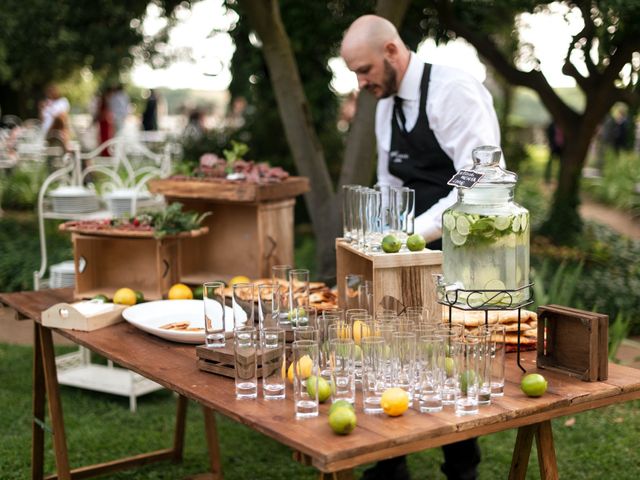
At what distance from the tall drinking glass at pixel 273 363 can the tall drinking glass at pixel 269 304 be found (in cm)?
33

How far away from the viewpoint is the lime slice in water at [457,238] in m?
2.48

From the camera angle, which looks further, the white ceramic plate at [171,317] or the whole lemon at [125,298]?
the whole lemon at [125,298]

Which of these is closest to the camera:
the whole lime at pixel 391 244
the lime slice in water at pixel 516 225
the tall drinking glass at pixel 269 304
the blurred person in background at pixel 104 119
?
the lime slice in water at pixel 516 225

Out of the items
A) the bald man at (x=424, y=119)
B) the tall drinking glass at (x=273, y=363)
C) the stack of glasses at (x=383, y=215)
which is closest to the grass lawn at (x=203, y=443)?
the bald man at (x=424, y=119)

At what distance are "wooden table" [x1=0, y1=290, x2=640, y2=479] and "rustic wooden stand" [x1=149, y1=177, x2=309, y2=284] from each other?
104cm

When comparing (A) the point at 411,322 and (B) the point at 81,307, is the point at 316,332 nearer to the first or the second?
(A) the point at 411,322

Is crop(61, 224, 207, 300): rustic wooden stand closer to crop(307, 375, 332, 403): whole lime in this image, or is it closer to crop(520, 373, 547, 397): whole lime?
crop(307, 375, 332, 403): whole lime

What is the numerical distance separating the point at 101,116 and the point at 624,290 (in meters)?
10.8

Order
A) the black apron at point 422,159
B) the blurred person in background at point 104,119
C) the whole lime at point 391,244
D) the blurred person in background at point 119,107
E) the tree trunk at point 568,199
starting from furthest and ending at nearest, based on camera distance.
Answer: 1. the blurred person in background at point 119,107
2. the blurred person in background at point 104,119
3. the tree trunk at point 568,199
4. the black apron at point 422,159
5. the whole lime at point 391,244

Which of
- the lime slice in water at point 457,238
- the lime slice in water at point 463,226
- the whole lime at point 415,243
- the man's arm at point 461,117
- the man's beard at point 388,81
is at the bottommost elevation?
the whole lime at point 415,243

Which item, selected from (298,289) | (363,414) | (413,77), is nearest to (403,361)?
(363,414)

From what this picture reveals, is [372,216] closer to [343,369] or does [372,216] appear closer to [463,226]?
[463,226]

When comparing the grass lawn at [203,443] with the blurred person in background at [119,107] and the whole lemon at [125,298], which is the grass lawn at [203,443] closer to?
the whole lemon at [125,298]

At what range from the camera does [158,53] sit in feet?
43.5
